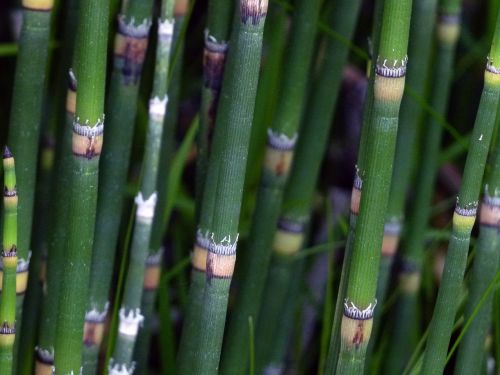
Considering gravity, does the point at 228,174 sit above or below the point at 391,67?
below

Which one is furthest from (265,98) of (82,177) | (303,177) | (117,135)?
(82,177)

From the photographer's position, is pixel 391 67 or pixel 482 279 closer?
pixel 391 67

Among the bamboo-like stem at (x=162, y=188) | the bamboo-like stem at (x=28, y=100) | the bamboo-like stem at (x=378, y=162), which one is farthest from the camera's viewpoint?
the bamboo-like stem at (x=162, y=188)

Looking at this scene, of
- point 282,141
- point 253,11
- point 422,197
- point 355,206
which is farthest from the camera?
point 422,197

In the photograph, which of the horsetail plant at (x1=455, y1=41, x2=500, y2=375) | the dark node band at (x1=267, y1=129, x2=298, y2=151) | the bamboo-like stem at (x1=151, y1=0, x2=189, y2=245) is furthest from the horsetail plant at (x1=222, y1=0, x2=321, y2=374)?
the horsetail plant at (x1=455, y1=41, x2=500, y2=375)

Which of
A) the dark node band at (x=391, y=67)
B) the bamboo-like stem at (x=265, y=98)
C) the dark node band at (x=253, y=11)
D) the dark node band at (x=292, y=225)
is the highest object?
the dark node band at (x=253, y=11)

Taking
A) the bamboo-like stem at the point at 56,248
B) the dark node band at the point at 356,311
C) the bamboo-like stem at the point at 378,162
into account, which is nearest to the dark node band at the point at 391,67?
the bamboo-like stem at the point at 378,162

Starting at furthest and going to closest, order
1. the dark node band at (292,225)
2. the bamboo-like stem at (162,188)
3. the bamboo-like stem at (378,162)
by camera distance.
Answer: the dark node band at (292,225), the bamboo-like stem at (162,188), the bamboo-like stem at (378,162)

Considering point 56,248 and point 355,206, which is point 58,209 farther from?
point 355,206

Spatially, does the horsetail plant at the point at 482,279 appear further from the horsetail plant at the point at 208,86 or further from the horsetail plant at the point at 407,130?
the horsetail plant at the point at 208,86
